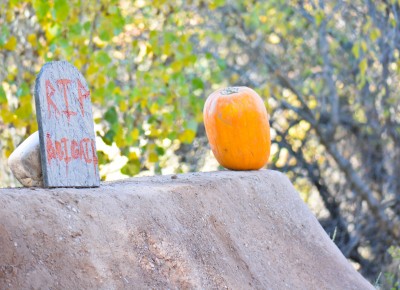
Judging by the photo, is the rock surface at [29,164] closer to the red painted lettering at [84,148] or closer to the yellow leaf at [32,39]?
the red painted lettering at [84,148]

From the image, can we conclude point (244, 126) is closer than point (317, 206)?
Yes

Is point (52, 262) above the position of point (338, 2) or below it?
below

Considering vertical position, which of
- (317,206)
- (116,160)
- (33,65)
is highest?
(33,65)

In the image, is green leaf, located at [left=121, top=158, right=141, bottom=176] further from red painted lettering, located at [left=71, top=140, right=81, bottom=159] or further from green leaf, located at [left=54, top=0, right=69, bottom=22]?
red painted lettering, located at [left=71, top=140, right=81, bottom=159]

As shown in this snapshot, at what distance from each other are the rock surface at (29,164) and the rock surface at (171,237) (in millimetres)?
192

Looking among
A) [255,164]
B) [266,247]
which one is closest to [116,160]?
[255,164]

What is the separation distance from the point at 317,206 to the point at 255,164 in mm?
4054

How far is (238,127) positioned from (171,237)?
42.4 inches

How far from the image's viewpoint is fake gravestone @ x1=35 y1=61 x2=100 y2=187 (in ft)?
10.6

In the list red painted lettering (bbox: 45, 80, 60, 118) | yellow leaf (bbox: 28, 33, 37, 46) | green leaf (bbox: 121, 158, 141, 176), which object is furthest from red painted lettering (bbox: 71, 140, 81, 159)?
yellow leaf (bbox: 28, 33, 37, 46)

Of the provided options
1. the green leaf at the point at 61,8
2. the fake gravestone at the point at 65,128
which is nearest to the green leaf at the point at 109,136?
the green leaf at the point at 61,8

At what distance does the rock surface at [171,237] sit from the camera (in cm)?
280

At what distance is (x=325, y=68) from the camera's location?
A: 294 inches

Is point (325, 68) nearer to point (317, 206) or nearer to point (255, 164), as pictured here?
point (317, 206)
